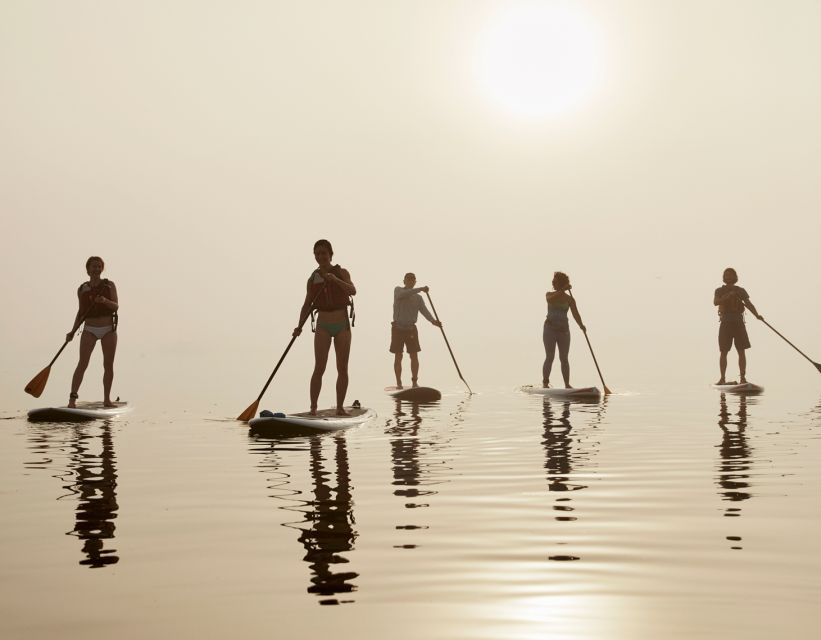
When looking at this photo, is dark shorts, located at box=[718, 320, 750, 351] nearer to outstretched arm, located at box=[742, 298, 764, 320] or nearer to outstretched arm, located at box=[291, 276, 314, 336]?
outstretched arm, located at box=[742, 298, 764, 320]

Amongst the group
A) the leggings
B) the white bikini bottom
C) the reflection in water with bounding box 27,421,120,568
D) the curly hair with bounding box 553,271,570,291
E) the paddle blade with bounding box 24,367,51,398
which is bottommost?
the reflection in water with bounding box 27,421,120,568

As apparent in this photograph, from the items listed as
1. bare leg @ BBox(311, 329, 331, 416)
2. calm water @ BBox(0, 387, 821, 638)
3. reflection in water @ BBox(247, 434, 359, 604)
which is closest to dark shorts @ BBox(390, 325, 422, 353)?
bare leg @ BBox(311, 329, 331, 416)

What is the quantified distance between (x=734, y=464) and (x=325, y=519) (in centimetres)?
435

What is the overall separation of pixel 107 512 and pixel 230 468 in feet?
7.72

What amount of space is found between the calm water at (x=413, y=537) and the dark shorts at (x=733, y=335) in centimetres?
1048

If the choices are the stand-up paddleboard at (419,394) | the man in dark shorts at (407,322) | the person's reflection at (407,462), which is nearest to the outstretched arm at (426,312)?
the man in dark shorts at (407,322)

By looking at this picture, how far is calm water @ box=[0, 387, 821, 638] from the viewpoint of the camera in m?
4.26

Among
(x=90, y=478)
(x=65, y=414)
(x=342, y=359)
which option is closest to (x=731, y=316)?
(x=342, y=359)

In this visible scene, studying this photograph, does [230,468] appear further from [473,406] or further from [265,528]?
[473,406]

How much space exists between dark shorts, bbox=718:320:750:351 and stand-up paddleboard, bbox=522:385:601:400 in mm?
4572

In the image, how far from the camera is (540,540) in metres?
5.76

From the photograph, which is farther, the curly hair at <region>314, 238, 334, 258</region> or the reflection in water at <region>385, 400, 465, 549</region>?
the curly hair at <region>314, 238, 334, 258</region>

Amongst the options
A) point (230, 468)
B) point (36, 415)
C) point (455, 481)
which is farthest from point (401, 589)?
point (36, 415)

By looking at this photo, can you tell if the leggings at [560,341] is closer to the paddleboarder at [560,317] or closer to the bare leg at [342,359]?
the paddleboarder at [560,317]
